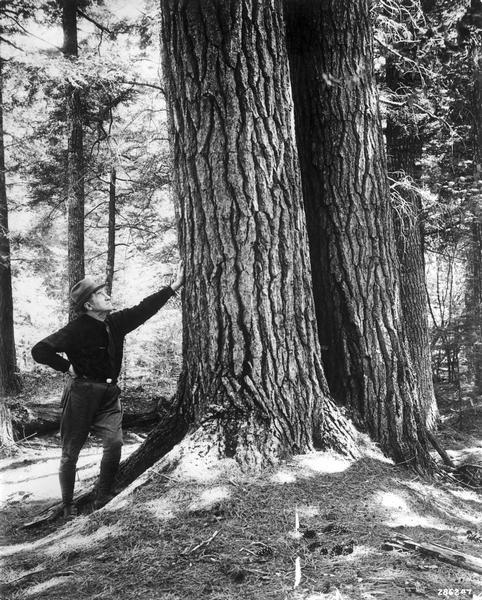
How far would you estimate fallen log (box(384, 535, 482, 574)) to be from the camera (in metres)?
2.78

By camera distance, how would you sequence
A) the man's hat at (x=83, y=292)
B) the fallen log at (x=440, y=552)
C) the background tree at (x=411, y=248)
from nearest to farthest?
1. the fallen log at (x=440, y=552)
2. the man's hat at (x=83, y=292)
3. the background tree at (x=411, y=248)

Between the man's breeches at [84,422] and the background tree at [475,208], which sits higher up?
the background tree at [475,208]

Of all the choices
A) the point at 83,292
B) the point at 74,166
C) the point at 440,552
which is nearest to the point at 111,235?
the point at 74,166

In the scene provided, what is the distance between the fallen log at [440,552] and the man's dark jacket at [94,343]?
9.12 feet

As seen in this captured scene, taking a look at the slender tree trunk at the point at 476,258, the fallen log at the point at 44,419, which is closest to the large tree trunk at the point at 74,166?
the fallen log at the point at 44,419

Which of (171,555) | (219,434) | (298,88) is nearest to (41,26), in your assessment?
(298,88)

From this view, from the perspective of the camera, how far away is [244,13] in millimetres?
3705

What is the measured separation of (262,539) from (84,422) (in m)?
2.37

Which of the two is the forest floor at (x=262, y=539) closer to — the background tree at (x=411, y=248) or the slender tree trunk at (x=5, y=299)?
the background tree at (x=411, y=248)

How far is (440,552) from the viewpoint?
2.84m

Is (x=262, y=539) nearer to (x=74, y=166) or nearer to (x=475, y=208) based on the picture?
(x=475, y=208)

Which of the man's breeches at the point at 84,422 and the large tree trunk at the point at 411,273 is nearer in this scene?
the man's breeches at the point at 84,422

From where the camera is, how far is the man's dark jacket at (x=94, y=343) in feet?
15.1

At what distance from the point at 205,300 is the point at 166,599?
2.04 metres
